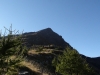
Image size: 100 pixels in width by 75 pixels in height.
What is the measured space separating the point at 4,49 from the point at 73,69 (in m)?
30.1

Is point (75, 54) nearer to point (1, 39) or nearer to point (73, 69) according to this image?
point (73, 69)

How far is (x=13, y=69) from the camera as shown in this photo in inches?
898

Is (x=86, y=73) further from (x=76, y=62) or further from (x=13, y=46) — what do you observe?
(x=13, y=46)

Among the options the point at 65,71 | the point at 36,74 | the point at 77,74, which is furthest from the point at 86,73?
the point at 36,74

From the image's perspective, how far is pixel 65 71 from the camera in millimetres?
48438

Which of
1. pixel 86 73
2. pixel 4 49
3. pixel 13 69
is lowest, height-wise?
pixel 86 73

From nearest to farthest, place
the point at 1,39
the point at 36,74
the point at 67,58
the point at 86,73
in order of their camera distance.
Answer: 1. the point at 1,39
2. the point at 36,74
3. the point at 67,58
4. the point at 86,73

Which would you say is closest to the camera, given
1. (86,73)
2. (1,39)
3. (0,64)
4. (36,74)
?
(0,64)

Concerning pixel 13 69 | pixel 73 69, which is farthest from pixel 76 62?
pixel 13 69

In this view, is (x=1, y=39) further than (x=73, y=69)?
No

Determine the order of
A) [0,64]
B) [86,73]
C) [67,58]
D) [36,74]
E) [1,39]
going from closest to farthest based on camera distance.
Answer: [0,64], [1,39], [36,74], [67,58], [86,73]

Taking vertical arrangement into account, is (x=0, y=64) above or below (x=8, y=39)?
below

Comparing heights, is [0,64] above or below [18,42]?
below

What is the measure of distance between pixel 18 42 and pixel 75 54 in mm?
29854
